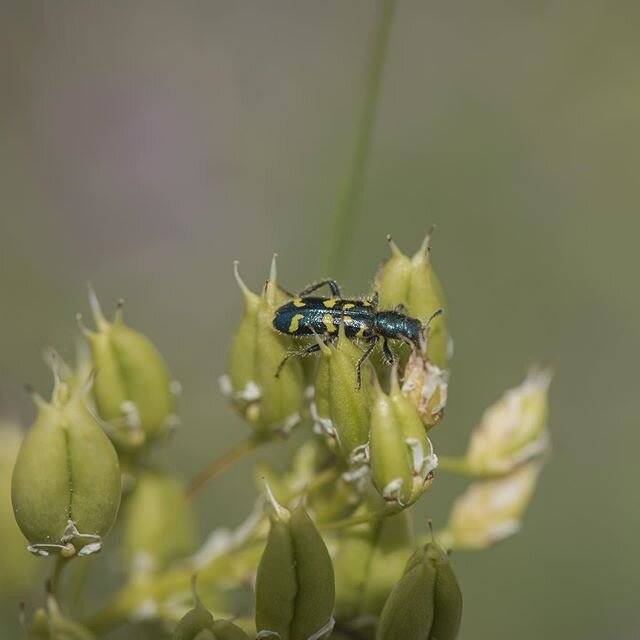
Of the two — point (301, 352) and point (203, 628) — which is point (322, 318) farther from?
point (203, 628)

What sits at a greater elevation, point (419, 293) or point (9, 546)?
point (419, 293)

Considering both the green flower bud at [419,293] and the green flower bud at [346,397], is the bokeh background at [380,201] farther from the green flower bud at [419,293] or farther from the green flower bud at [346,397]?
the green flower bud at [346,397]

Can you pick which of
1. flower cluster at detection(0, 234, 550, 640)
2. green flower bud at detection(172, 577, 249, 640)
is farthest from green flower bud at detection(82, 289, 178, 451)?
green flower bud at detection(172, 577, 249, 640)

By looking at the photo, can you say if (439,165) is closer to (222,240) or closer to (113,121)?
(222,240)

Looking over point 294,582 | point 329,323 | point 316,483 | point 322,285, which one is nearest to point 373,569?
point 316,483

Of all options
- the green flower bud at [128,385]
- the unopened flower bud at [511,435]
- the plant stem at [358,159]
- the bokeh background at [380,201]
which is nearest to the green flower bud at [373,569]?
the unopened flower bud at [511,435]

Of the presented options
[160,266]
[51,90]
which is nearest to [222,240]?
[160,266]
